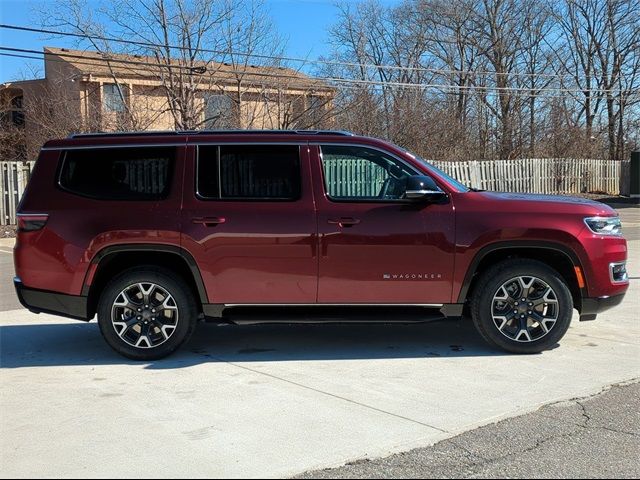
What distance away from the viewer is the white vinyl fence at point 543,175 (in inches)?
1003

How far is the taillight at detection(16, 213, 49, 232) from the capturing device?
5617 mm

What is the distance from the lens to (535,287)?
5.72m

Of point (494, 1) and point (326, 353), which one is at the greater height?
point (494, 1)

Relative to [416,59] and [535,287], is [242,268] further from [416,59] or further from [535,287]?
[416,59]

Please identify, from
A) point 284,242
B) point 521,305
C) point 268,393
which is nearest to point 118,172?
point 284,242

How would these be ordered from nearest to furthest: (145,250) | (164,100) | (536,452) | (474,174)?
(536,452)
(145,250)
(164,100)
(474,174)

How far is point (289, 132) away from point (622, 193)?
35253 millimetres

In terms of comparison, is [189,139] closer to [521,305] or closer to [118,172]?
[118,172]

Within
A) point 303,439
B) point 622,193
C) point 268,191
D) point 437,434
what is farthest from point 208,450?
point 622,193

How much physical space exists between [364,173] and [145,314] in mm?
2379

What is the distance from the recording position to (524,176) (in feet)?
94.4

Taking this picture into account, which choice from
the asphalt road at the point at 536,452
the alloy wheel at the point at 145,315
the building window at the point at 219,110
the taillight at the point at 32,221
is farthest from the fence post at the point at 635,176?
the taillight at the point at 32,221

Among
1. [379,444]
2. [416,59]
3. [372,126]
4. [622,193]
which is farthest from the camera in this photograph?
[416,59]

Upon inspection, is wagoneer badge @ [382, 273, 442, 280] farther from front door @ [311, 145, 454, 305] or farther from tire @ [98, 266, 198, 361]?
tire @ [98, 266, 198, 361]
